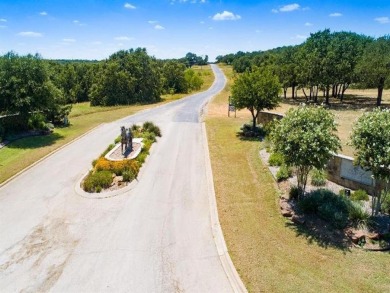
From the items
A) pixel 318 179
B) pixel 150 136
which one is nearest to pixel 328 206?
pixel 318 179

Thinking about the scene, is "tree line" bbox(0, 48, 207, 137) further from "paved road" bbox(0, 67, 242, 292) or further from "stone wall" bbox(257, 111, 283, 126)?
"stone wall" bbox(257, 111, 283, 126)

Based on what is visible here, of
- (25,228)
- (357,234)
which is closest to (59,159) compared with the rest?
(25,228)

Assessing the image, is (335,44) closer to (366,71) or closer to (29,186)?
(366,71)

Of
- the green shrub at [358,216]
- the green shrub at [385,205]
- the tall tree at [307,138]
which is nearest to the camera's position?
the green shrub at [358,216]

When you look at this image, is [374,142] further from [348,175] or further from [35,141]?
[35,141]

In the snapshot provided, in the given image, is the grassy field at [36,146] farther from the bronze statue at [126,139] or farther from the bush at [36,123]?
the bronze statue at [126,139]

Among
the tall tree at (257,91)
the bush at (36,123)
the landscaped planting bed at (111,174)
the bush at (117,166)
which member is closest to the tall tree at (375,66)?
the tall tree at (257,91)

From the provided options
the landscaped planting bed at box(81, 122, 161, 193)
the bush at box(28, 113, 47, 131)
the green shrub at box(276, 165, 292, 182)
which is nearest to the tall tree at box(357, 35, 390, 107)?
the green shrub at box(276, 165, 292, 182)
